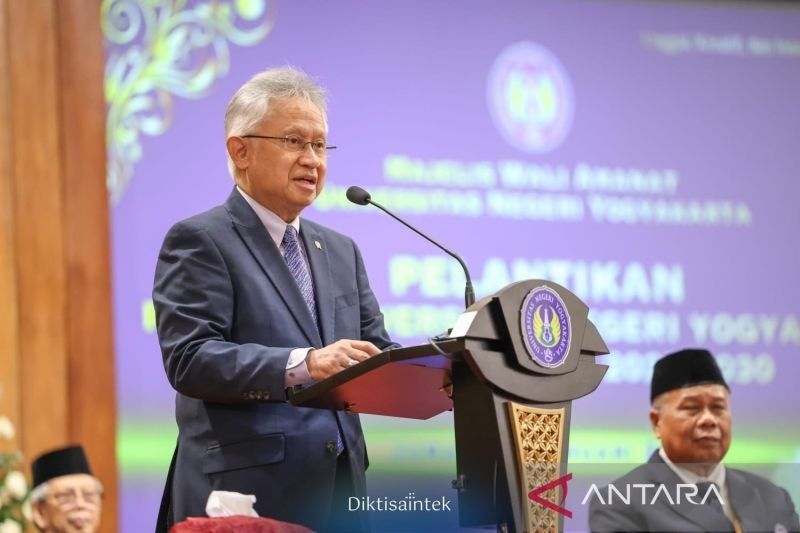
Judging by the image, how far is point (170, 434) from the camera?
437cm

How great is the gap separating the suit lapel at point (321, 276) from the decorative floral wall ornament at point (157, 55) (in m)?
1.41

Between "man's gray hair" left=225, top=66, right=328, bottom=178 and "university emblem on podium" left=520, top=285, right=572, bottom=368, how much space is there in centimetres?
105

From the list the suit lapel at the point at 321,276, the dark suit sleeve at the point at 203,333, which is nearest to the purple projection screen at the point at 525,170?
Result: the suit lapel at the point at 321,276

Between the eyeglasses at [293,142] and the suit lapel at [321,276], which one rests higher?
the eyeglasses at [293,142]

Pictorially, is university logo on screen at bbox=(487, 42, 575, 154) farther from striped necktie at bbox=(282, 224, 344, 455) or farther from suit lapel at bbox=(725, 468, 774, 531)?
suit lapel at bbox=(725, 468, 774, 531)

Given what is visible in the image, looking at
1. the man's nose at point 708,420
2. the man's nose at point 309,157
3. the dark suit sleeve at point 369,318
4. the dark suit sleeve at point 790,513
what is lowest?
the dark suit sleeve at point 790,513

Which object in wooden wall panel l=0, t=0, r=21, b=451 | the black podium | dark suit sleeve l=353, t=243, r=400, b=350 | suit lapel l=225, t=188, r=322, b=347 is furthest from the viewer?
wooden wall panel l=0, t=0, r=21, b=451

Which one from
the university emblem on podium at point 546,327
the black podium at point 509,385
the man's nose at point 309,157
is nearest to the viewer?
the black podium at point 509,385

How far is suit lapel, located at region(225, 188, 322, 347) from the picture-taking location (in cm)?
303

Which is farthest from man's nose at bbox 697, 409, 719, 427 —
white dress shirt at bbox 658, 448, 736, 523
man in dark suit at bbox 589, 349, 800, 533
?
white dress shirt at bbox 658, 448, 736, 523

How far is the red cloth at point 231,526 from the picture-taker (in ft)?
7.68

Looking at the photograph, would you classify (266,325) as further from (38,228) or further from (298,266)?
(38,228)

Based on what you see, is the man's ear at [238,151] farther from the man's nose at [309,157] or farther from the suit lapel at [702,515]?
the suit lapel at [702,515]

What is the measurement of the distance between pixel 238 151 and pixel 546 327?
116 centimetres
